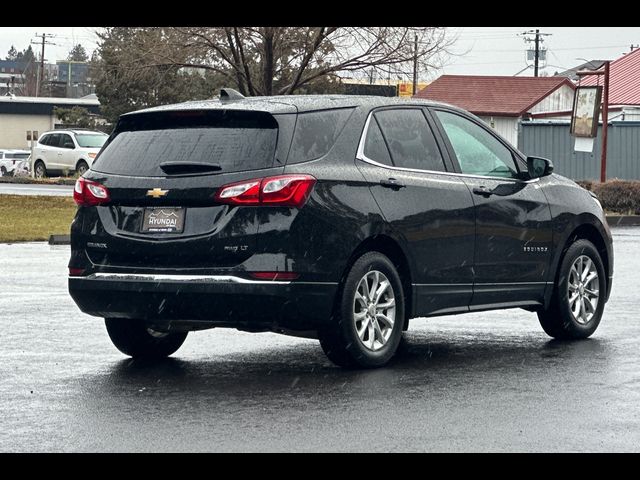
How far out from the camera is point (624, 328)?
11688 millimetres

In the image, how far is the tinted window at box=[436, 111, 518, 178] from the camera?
34.5 ft

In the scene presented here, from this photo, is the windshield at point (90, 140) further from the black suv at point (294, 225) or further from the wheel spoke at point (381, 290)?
the wheel spoke at point (381, 290)

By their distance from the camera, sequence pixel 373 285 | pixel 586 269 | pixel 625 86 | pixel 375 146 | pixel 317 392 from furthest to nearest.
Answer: pixel 625 86
pixel 586 269
pixel 375 146
pixel 373 285
pixel 317 392

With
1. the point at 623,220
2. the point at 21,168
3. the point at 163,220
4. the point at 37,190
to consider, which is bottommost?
the point at 163,220

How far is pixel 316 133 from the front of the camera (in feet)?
30.8

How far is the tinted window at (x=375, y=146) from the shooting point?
31.7ft

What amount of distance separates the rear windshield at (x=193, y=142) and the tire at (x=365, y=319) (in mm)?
950

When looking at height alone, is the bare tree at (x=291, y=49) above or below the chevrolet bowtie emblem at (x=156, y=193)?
above

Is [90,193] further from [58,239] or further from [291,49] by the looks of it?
[291,49]

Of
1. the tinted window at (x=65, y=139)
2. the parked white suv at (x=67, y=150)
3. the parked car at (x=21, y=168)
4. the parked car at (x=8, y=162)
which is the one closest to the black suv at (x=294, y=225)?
the parked white suv at (x=67, y=150)

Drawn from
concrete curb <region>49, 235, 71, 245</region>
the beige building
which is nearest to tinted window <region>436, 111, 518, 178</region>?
concrete curb <region>49, 235, 71, 245</region>

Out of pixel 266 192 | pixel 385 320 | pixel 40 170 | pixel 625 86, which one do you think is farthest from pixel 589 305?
pixel 625 86

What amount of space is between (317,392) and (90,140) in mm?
42588
